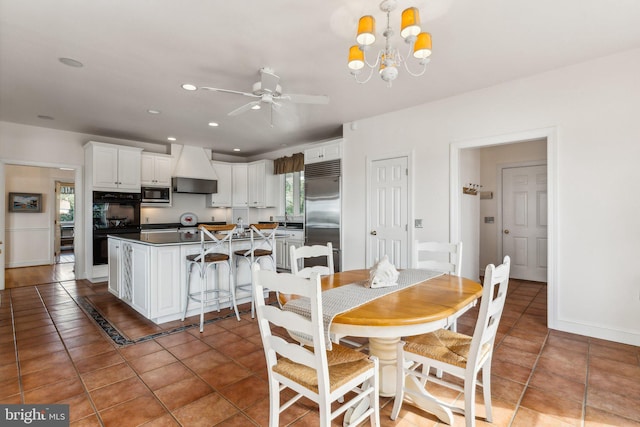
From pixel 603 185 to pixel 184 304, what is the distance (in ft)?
14.2

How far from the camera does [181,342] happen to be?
111 inches

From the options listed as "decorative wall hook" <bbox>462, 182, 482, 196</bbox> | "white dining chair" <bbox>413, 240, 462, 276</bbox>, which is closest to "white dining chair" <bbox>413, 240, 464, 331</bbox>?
"white dining chair" <bbox>413, 240, 462, 276</bbox>

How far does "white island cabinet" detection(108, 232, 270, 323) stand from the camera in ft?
10.6

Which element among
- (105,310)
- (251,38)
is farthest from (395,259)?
(105,310)

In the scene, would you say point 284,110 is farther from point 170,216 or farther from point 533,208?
point 533,208

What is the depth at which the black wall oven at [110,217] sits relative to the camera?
5.24 metres

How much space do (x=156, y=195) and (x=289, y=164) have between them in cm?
265

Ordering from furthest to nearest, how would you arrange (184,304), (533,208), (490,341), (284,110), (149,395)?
(533,208)
(284,110)
(184,304)
(149,395)
(490,341)

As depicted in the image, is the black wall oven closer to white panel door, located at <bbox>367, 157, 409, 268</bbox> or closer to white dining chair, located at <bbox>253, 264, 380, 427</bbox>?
white panel door, located at <bbox>367, 157, 409, 268</bbox>

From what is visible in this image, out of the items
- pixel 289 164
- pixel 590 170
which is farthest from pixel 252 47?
pixel 289 164

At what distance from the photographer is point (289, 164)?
6.47 meters

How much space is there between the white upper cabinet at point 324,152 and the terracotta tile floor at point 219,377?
2886 mm

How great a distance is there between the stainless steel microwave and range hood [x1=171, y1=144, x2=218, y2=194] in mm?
181

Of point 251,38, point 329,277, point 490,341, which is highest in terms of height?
point 251,38
